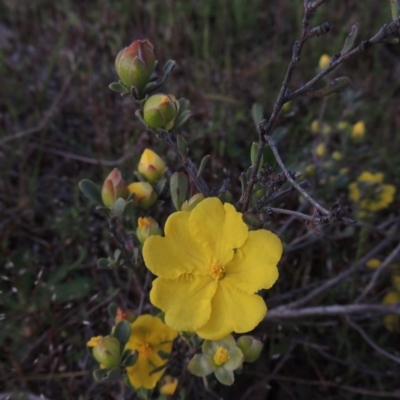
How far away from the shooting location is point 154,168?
53.9 inches

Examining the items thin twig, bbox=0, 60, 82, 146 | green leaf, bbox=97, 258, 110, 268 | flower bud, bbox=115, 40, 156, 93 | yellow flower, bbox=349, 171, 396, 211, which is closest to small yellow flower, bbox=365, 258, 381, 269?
yellow flower, bbox=349, 171, 396, 211

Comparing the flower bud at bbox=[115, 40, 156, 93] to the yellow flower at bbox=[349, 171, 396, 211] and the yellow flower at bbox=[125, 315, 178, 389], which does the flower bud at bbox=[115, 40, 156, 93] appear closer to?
the yellow flower at bbox=[125, 315, 178, 389]

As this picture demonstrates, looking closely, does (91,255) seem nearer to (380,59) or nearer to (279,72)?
(279,72)

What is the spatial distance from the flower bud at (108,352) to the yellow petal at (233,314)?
25 centimetres

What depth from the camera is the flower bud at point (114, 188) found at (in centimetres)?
130

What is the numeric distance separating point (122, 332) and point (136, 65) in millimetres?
660

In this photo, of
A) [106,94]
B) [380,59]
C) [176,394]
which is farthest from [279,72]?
[176,394]

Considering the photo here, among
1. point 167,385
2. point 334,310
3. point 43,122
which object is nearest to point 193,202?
point 167,385

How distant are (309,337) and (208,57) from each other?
1697 millimetres

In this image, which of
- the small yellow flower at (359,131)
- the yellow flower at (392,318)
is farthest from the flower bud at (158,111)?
the yellow flower at (392,318)

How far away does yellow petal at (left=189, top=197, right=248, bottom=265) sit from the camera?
1.12 metres

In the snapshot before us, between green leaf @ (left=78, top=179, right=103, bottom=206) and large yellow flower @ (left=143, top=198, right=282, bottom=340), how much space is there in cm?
31

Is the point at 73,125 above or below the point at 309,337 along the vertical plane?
above

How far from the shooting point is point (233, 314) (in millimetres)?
1131
